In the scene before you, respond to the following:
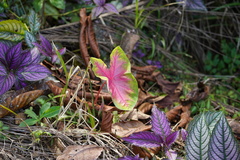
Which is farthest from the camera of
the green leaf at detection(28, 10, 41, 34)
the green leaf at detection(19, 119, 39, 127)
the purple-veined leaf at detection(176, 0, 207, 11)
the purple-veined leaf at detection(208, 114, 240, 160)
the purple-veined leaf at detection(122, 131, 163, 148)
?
the purple-veined leaf at detection(176, 0, 207, 11)

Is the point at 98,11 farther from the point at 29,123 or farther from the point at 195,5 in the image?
the point at 195,5

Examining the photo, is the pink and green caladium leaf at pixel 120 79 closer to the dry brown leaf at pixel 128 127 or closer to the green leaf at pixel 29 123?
the dry brown leaf at pixel 128 127

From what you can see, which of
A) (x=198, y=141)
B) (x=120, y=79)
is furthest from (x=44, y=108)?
(x=198, y=141)

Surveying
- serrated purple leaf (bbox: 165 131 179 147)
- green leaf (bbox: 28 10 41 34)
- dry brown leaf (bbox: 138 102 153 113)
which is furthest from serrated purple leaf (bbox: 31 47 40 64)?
serrated purple leaf (bbox: 165 131 179 147)

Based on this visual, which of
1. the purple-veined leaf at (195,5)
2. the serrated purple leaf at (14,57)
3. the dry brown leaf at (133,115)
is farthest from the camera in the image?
the purple-veined leaf at (195,5)

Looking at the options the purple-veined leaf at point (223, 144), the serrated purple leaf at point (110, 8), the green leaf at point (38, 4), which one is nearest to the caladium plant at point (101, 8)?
the serrated purple leaf at point (110, 8)

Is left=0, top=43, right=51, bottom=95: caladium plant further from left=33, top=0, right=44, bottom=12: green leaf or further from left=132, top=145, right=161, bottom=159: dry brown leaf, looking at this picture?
left=132, top=145, right=161, bottom=159: dry brown leaf
